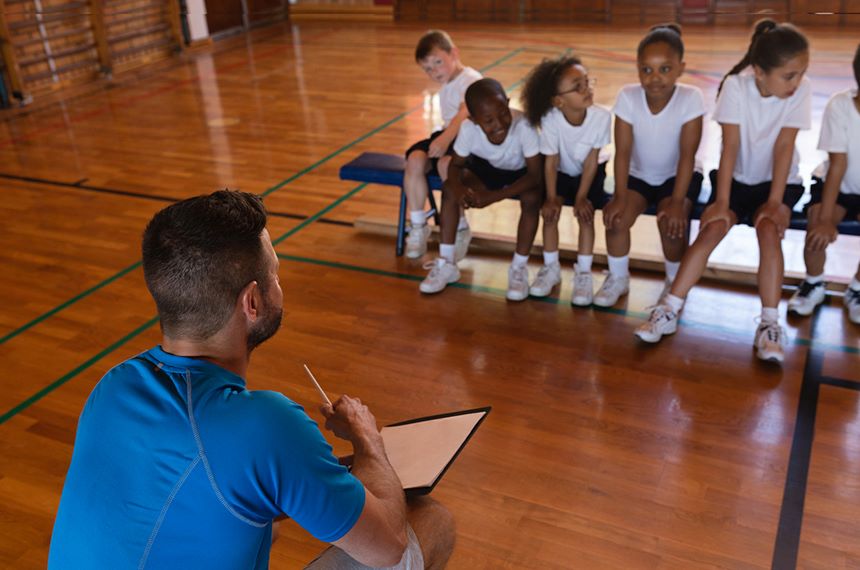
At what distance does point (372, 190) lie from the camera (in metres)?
4.35

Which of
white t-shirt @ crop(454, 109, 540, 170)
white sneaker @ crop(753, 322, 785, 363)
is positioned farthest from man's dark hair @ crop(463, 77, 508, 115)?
white sneaker @ crop(753, 322, 785, 363)

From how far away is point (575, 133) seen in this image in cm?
295

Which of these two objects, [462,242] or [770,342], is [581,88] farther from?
[770,342]

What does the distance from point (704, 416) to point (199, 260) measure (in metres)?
1.76

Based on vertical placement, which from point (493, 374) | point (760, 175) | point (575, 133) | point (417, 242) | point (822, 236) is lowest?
point (493, 374)

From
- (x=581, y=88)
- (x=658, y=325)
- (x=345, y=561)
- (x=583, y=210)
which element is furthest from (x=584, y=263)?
(x=345, y=561)

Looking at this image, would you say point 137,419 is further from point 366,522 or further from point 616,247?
point 616,247

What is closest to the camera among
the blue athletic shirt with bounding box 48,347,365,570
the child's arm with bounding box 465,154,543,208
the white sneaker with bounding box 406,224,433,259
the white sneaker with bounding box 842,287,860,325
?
the blue athletic shirt with bounding box 48,347,365,570

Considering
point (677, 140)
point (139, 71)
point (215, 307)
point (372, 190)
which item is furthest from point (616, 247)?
point (139, 71)

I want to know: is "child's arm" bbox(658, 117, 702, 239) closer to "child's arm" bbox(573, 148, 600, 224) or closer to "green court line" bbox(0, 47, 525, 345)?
"child's arm" bbox(573, 148, 600, 224)

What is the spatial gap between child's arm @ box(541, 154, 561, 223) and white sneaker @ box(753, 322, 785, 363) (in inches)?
33.6

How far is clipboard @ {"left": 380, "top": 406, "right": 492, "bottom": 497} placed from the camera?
4.65 feet

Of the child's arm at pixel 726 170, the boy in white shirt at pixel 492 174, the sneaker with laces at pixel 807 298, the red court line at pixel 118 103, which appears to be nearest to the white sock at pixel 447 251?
the boy in white shirt at pixel 492 174

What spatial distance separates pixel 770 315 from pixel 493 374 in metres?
0.98
